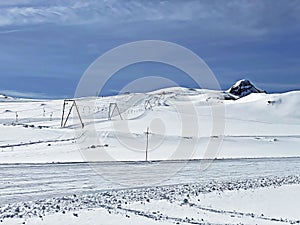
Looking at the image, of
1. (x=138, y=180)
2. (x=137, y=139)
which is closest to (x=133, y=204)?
A: (x=138, y=180)

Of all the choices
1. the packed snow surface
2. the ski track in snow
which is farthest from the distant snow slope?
the ski track in snow

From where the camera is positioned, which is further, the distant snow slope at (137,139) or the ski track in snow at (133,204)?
the distant snow slope at (137,139)

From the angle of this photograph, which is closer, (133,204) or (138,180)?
(133,204)

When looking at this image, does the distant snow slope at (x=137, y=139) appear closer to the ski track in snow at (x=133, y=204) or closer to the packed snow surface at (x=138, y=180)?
the packed snow surface at (x=138, y=180)

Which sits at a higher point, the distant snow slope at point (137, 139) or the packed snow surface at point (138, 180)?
the distant snow slope at point (137, 139)

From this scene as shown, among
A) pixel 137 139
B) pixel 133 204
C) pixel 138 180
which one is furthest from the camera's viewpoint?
Answer: pixel 137 139

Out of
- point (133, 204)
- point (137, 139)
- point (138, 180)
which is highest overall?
point (137, 139)

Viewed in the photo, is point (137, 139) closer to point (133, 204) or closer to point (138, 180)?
point (138, 180)

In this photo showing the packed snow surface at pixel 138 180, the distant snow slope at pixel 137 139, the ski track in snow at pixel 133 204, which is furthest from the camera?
the distant snow slope at pixel 137 139

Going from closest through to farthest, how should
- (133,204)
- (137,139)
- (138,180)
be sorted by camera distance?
(133,204)
(138,180)
(137,139)

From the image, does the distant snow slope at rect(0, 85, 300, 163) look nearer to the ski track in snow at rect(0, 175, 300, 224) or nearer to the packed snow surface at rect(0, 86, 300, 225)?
the packed snow surface at rect(0, 86, 300, 225)

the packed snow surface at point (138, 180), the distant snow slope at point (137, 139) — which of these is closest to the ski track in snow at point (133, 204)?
the packed snow surface at point (138, 180)

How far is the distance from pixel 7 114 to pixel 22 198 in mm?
81539

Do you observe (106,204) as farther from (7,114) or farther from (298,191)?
(7,114)
